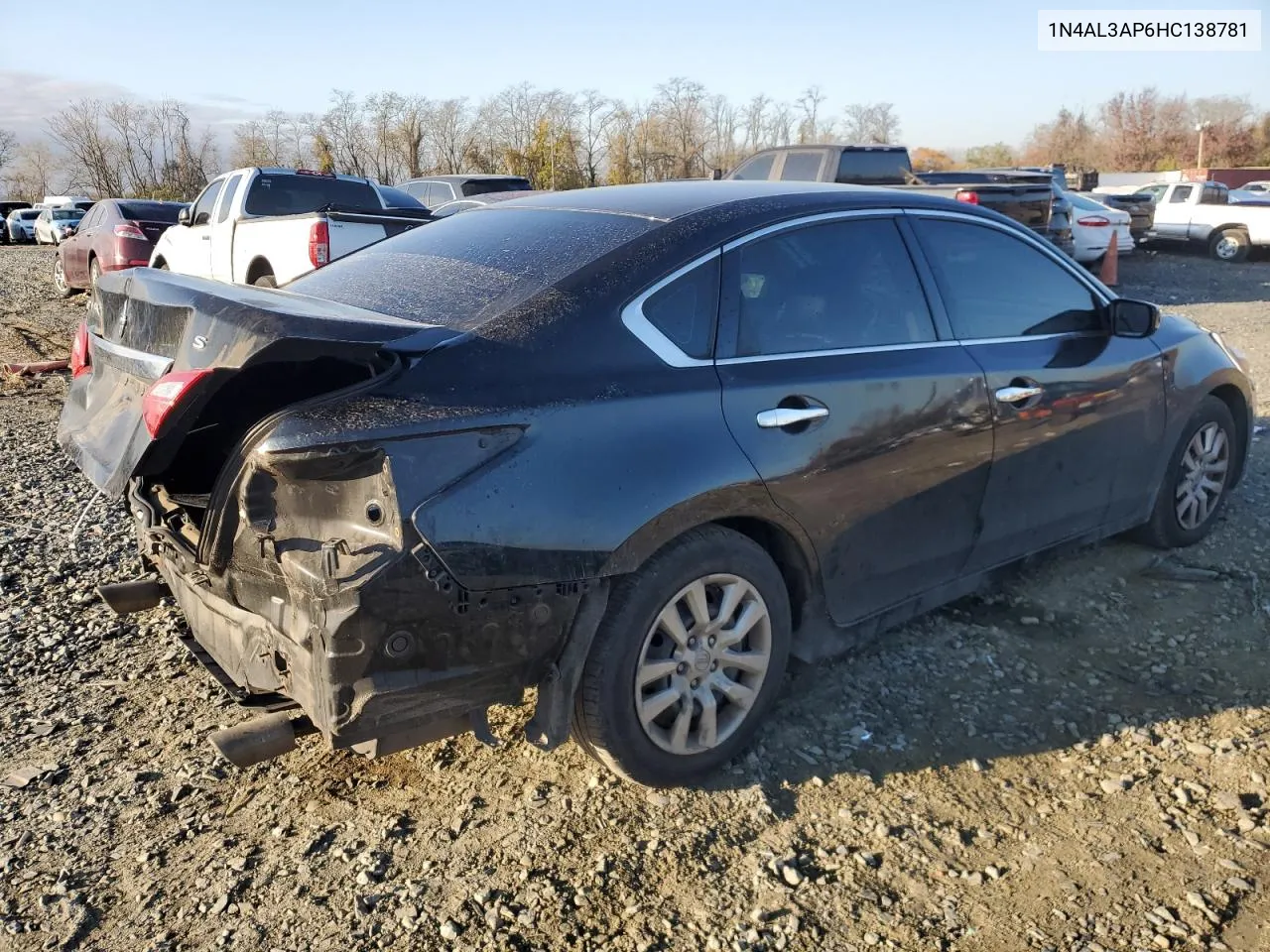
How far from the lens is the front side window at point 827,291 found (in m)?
3.14

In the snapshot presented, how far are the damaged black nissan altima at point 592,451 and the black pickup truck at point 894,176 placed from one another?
9.00 metres

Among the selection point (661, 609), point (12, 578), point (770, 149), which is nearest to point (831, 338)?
point (661, 609)

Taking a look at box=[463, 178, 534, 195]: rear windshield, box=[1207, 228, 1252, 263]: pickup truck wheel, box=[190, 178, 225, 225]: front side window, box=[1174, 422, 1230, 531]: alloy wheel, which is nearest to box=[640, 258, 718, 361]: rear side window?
box=[1174, 422, 1230, 531]: alloy wheel

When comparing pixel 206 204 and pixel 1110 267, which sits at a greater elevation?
pixel 206 204

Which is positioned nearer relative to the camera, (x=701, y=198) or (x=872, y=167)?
(x=701, y=198)

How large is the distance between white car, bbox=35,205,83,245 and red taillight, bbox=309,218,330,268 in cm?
2986

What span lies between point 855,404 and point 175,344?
Result: 2061mm

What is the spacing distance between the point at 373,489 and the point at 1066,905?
6.72 ft

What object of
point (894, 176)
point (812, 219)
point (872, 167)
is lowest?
point (812, 219)

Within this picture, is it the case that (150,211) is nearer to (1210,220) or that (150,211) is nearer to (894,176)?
(894,176)

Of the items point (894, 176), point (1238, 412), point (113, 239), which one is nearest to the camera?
point (1238, 412)

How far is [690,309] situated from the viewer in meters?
3.00

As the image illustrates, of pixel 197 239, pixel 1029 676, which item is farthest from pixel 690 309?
pixel 197 239

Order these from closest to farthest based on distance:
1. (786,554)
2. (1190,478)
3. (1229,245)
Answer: (786,554), (1190,478), (1229,245)
